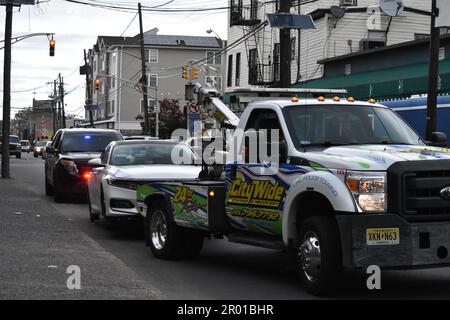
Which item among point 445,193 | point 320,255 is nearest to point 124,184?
point 320,255

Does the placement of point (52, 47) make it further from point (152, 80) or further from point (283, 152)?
point (152, 80)

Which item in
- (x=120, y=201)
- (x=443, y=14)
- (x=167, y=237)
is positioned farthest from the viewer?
(x=443, y=14)

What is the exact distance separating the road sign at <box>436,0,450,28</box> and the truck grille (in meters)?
13.8

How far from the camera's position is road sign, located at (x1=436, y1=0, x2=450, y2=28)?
20816 millimetres

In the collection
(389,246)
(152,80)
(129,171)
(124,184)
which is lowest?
(389,246)

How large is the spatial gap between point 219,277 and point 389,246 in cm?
263

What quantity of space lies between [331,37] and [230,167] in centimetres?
2725

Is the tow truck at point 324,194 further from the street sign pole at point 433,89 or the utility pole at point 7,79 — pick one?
the utility pole at point 7,79

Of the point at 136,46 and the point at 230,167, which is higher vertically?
the point at 136,46

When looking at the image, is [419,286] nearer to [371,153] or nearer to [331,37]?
[371,153]

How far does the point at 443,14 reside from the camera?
835 inches

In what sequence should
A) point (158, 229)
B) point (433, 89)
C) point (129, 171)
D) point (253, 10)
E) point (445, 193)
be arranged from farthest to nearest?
point (253, 10) < point (433, 89) < point (129, 171) < point (158, 229) < point (445, 193)

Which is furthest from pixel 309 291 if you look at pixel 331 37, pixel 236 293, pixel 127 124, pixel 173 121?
pixel 127 124
